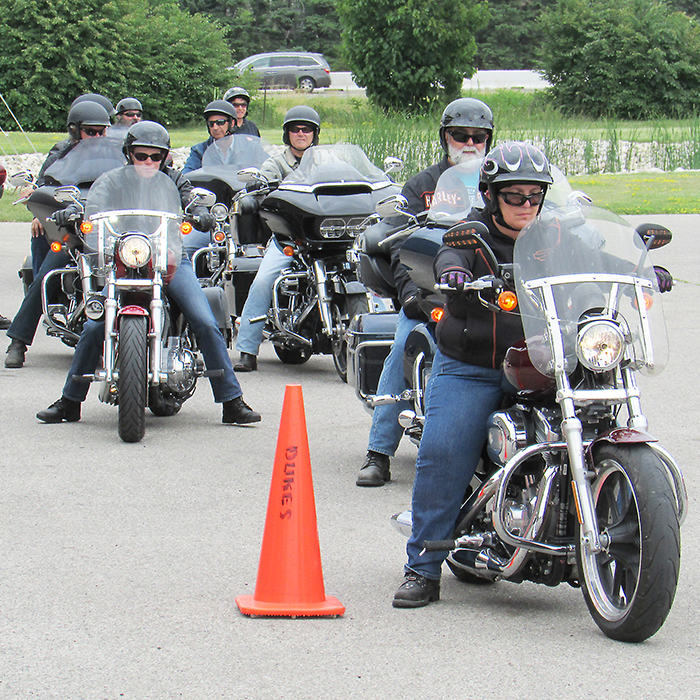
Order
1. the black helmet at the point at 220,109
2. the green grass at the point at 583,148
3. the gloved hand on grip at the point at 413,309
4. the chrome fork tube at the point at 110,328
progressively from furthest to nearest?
the green grass at the point at 583,148 → the black helmet at the point at 220,109 → the chrome fork tube at the point at 110,328 → the gloved hand on grip at the point at 413,309

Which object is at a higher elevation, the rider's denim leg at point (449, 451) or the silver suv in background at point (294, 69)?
the rider's denim leg at point (449, 451)

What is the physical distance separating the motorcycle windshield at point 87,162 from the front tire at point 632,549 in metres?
5.99

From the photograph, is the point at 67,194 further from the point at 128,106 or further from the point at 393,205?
the point at 128,106

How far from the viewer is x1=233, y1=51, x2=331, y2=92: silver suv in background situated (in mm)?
49812

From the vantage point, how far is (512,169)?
429cm

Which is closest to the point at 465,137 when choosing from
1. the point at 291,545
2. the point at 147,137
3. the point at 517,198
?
the point at 517,198

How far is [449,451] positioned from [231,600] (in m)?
0.96

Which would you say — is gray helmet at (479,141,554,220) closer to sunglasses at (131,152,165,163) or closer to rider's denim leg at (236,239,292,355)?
sunglasses at (131,152,165,163)

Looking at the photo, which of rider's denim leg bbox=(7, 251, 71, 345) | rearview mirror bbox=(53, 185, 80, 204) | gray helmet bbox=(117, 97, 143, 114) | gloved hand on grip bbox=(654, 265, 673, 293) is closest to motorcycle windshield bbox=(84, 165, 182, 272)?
rearview mirror bbox=(53, 185, 80, 204)

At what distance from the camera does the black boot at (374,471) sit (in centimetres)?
623

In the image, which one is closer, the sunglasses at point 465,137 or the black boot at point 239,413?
the sunglasses at point 465,137

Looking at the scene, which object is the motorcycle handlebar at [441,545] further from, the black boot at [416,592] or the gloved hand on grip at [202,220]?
the gloved hand on grip at [202,220]

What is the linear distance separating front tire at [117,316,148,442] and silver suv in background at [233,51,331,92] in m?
43.6

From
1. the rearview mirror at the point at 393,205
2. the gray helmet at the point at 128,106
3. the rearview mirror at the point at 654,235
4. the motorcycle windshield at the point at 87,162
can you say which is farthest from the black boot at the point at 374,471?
the gray helmet at the point at 128,106
